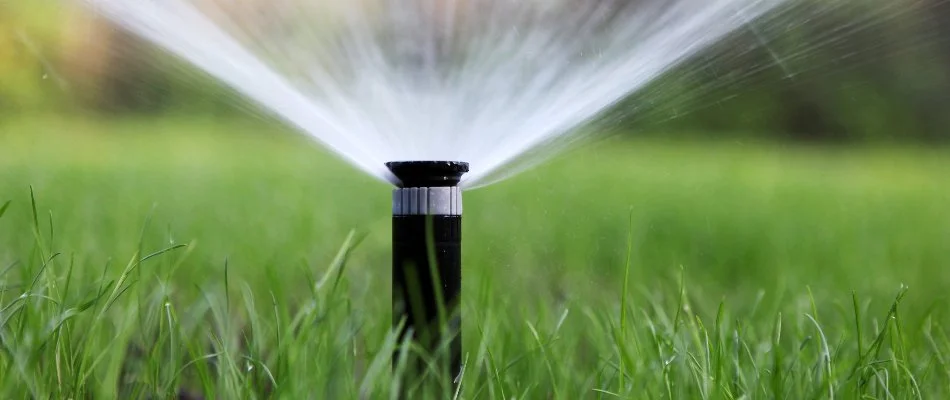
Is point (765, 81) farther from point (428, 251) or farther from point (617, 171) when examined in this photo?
point (428, 251)

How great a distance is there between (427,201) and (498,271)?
58.4 inches

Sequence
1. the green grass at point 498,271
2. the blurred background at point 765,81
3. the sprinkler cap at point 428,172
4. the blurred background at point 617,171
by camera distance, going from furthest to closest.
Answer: the blurred background at point 765,81 → the blurred background at point 617,171 → the green grass at point 498,271 → the sprinkler cap at point 428,172

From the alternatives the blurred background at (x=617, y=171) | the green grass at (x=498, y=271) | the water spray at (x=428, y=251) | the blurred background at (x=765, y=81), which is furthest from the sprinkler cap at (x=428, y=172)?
the blurred background at (x=765, y=81)

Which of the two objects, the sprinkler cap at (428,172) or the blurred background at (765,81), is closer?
the sprinkler cap at (428,172)

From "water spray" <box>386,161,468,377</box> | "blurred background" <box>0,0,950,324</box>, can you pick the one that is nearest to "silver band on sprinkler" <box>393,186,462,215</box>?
"water spray" <box>386,161,468,377</box>

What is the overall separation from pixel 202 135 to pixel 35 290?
4.75m

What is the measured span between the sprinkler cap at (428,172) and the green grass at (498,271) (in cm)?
12

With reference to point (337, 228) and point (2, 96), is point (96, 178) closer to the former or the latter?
point (337, 228)

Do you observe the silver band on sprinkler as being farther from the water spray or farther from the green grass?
the green grass

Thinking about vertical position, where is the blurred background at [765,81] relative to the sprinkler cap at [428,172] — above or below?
above

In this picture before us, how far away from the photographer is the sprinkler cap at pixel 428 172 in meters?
0.98

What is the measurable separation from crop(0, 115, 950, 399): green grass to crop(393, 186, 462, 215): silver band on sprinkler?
10cm

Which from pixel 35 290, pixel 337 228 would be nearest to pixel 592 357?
pixel 35 290

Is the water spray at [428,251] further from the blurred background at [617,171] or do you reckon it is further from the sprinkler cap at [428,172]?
the blurred background at [617,171]
